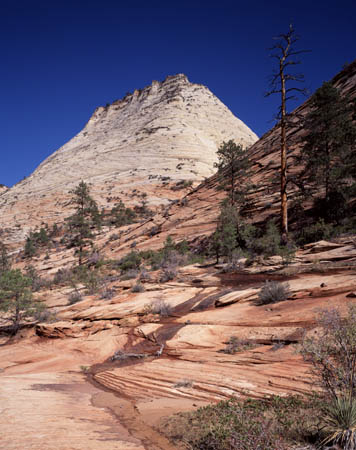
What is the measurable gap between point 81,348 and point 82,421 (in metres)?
5.64

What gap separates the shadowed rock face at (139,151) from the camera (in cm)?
5278

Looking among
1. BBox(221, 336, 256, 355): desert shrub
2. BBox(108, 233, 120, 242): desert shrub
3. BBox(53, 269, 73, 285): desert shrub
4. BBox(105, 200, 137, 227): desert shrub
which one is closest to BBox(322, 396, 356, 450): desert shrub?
BBox(221, 336, 256, 355): desert shrub

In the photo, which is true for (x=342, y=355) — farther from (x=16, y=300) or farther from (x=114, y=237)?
(x=114, y=237)

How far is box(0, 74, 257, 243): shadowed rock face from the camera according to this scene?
5278cm

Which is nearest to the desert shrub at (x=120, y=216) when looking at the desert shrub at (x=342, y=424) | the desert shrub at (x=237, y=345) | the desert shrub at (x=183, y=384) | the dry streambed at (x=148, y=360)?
the dry streambed at (x=148, y=360)

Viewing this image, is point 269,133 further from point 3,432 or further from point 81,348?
point 3,432

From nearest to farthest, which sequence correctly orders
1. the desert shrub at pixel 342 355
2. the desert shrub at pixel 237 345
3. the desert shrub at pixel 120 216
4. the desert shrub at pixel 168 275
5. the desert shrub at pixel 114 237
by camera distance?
the desert shrub at pixel 342 355
the desert shrub at pixel 237 345
the desert shrub at pixel 168 275
the desert shrub at pixel 114 237
the desert shrub at pixel 120 216

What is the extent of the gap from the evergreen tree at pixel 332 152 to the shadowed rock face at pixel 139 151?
100.0 feet

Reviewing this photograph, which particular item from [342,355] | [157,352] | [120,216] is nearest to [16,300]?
[157,352]

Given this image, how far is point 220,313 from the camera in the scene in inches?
319

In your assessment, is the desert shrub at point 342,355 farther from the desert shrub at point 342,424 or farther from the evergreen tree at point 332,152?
the evergreen tree at point 332,152

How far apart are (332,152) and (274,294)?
13743mm

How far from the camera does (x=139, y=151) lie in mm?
64312

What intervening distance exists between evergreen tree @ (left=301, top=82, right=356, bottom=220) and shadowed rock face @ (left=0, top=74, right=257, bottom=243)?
→ 30478 mm
